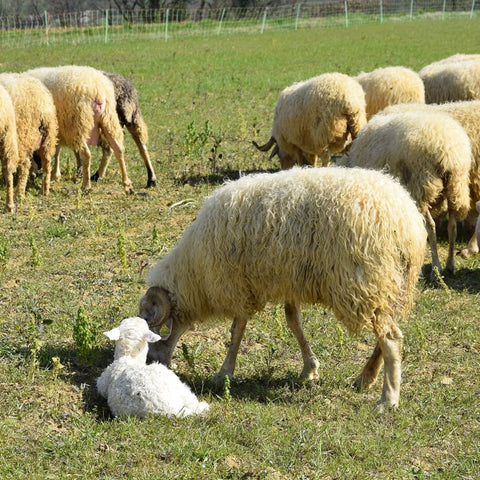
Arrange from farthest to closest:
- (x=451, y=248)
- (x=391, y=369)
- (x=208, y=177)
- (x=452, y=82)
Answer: (x=452, y=82)
(x=208, y=177)
(x=451, y=248)
(x=391, y=369)

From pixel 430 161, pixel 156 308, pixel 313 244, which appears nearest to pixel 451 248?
pixel 430 161

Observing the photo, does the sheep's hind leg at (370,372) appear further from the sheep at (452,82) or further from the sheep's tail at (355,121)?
the sheep at (452,82)

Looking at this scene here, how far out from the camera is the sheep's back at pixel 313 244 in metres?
5.06

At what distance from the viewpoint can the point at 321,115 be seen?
10.9 meters

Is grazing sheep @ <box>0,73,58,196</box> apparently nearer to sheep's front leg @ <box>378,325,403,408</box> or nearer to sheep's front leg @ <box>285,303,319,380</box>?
sheep's front leg @ <box>285,303,319,380</box>

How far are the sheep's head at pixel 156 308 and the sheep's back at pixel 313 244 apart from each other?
33 cm

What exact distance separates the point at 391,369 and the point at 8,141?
19.9ft

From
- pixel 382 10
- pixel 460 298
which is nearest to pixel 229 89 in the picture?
pixel 460 298

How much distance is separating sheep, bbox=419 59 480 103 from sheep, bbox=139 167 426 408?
691 centimetres

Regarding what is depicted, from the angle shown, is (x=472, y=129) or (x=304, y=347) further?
(x=472, y=129)

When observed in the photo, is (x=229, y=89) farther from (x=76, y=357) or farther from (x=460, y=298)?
(x=76, y=357)

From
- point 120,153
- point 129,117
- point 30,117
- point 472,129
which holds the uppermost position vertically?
point 472,129

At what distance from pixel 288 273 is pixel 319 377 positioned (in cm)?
102

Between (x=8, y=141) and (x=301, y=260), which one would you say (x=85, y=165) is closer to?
(x=8, y=141)
